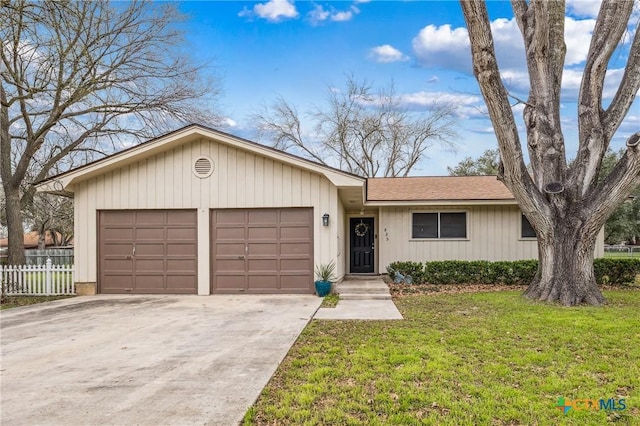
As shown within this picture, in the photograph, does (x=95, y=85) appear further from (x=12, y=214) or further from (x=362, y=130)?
(x=362, y=130)

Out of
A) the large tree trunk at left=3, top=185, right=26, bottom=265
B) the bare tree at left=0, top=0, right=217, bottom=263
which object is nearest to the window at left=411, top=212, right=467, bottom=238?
the bare tree at left=0, top=0, right=217, bottom=263

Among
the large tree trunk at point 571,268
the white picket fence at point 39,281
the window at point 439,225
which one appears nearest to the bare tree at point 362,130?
the window at point 439,225

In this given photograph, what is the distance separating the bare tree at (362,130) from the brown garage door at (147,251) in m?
19.1

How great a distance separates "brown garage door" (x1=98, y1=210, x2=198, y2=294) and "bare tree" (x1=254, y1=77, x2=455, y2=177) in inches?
752

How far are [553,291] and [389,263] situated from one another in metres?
5.66

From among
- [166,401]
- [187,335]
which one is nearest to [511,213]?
[187,335]

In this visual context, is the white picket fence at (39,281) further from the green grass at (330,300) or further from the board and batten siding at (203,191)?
the green grass at (330,300)

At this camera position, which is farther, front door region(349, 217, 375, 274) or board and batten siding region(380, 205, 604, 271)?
front door region(349, 217, 375, 274)

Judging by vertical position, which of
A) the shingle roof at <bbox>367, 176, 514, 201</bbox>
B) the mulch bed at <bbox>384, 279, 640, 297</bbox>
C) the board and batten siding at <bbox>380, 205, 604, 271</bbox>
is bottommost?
the mulch bed at <bbox>384, 279, 640, 297</bbox>

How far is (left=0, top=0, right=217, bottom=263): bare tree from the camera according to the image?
12.4 metres

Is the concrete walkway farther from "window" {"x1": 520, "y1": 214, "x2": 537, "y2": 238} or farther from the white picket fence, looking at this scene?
the white picket fence

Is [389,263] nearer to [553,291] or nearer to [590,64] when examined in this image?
[553,291]

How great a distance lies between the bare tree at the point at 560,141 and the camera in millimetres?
8484

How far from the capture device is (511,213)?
13.5 meters
